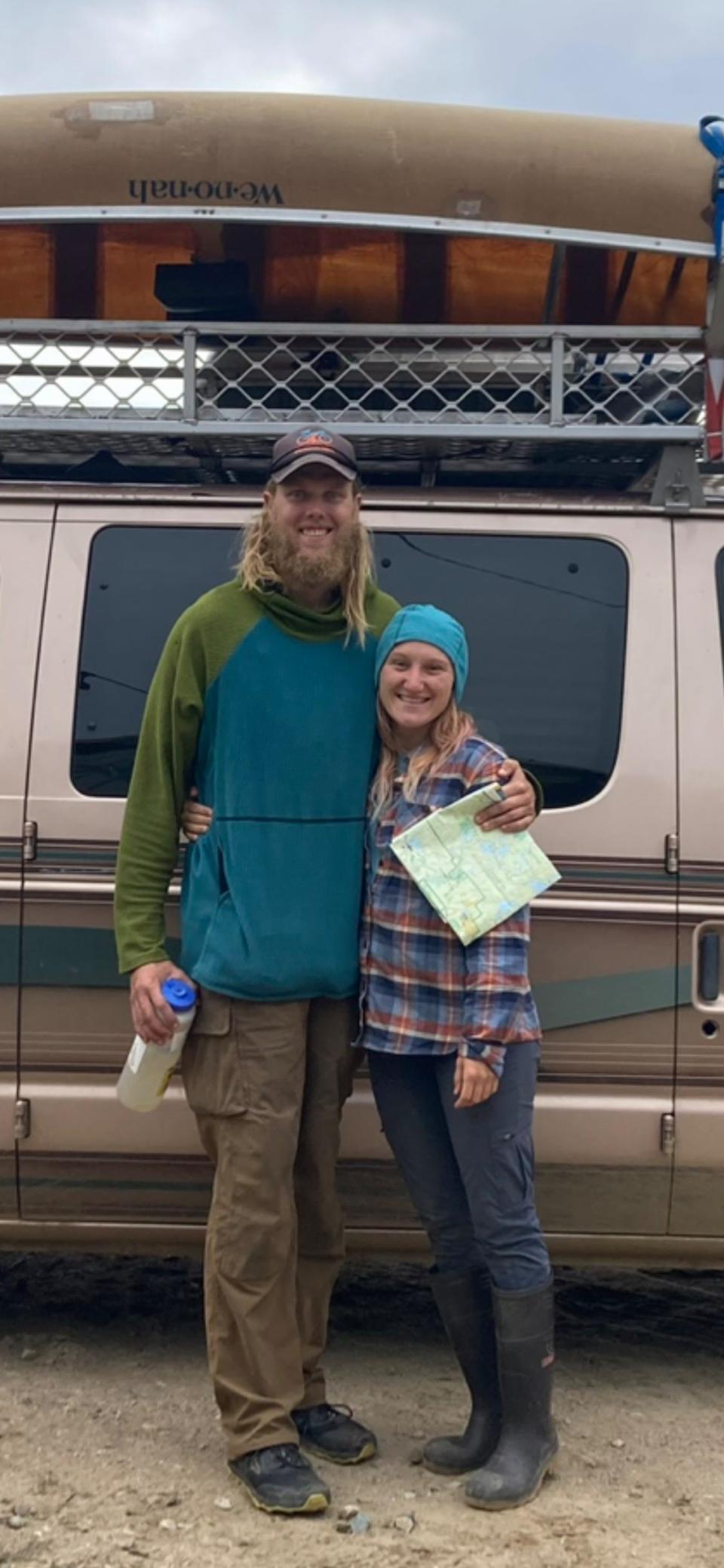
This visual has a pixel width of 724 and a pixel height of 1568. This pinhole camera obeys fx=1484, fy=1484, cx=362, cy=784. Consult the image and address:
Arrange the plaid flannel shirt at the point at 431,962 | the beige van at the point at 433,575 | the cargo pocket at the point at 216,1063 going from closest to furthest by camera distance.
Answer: the plaid flannel shirt at the point at 431,962, the cargo pocket at the point at 216,1063, the beige van at the point at 433,575

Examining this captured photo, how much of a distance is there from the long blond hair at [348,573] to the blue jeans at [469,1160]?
0.92 m

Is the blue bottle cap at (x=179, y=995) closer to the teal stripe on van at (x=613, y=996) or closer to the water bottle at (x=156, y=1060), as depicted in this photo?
the water bottle at (x=156, y=1060)

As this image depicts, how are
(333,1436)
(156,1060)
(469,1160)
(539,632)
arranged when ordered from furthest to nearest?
(539,632)
(333,1436)
(156,1060)
(469,1160)

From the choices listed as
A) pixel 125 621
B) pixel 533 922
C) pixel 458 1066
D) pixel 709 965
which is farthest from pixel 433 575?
pixel 458 1066

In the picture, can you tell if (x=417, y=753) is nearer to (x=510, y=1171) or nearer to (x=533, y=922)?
(x=533, y=922)

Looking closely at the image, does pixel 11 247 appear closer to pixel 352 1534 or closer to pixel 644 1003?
pixel 644 1003

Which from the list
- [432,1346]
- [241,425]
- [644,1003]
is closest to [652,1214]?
[644,1003]

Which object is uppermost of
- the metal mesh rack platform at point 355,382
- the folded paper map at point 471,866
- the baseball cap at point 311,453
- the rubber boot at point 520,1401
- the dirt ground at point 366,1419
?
the metal mesh rack platform at point 355,382

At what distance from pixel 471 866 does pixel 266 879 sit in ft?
1.38

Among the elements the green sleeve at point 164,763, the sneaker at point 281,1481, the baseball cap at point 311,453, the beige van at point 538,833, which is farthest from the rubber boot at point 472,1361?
the baseball cap at point 311,453

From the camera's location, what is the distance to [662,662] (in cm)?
351

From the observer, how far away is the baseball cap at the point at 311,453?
10.1ft

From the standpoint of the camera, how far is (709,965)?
345cm

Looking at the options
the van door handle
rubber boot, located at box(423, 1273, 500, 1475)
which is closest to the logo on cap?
the van door handle
